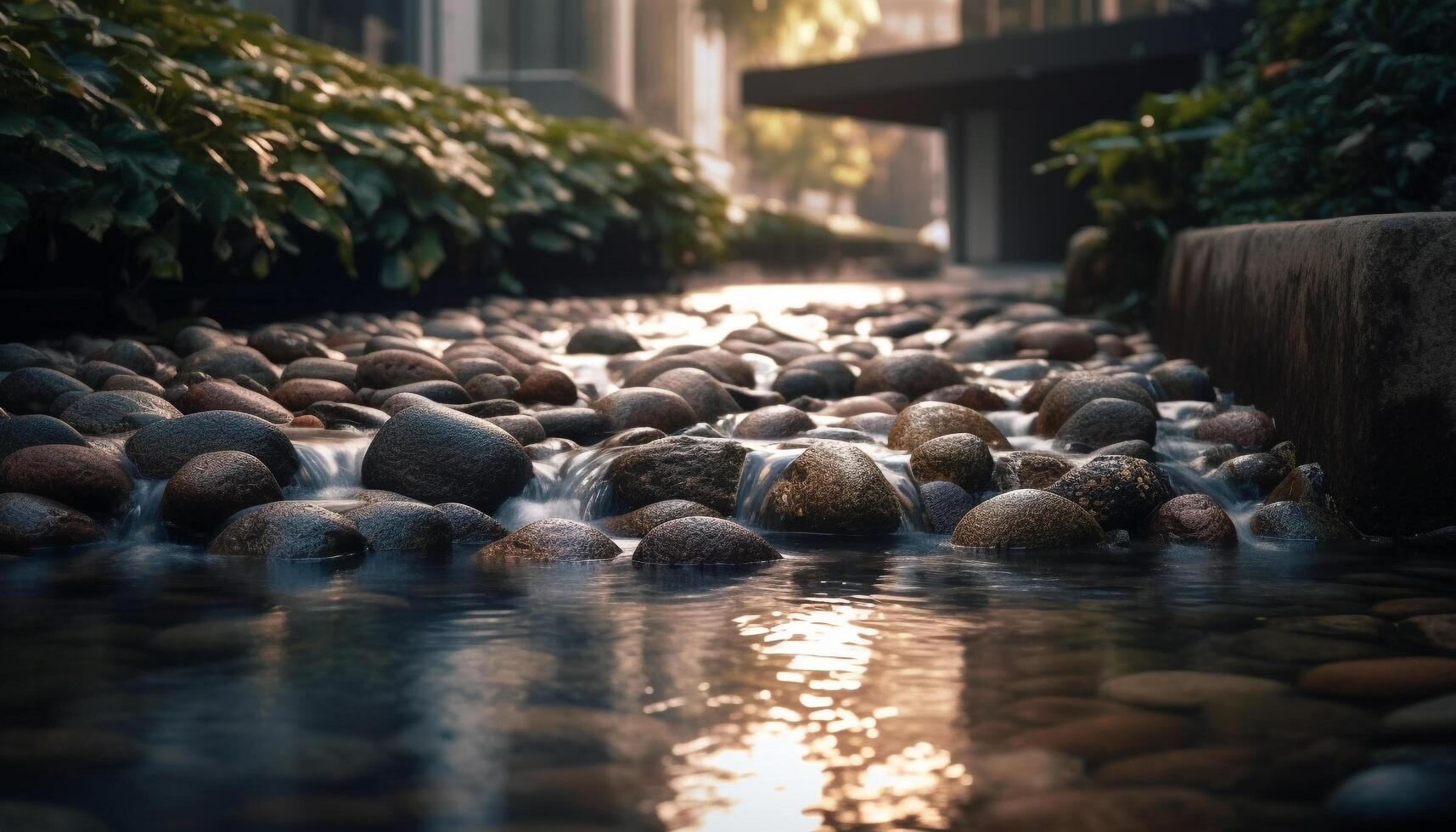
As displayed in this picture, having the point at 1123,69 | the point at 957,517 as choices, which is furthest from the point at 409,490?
the point at 1123,69

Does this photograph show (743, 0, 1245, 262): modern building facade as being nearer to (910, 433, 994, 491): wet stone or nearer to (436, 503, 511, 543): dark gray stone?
(910, 433, 994, 491): wet stone

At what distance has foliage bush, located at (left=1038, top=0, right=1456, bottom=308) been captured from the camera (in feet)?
20.0

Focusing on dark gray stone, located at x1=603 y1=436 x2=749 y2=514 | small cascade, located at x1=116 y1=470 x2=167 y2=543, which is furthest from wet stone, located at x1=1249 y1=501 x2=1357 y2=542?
small cascade, located at x1=116 y1=470 x2=167 y2=543

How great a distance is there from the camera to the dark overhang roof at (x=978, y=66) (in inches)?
646

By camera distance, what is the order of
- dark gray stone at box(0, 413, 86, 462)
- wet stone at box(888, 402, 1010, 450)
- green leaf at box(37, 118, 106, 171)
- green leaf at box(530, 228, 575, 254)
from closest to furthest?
dark gray stone at box(0, 413, 86, 462)
wet stone at box(888, 402, 1010, 450)
green leaf at box(37, 118, 106, 171)
green leaf at box(530, 228, 575, 254)

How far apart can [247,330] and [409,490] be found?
13.5 ft

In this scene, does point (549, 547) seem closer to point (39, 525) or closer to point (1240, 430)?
point (39, 525)

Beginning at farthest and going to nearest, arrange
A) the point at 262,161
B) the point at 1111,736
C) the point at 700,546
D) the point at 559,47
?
the point at 559,47 < the point at 262,161 < the point at 700,546 < the point at 1111,736

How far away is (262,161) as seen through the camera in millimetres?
7004

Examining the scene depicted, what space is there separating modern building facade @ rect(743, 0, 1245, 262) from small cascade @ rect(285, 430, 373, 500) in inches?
540

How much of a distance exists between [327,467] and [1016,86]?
17288 millimetres

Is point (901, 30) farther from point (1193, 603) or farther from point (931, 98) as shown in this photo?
point (1193, 603)

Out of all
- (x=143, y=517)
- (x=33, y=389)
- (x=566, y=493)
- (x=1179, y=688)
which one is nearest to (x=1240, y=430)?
(x=566, y=493)

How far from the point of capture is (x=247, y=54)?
28.1 ft
